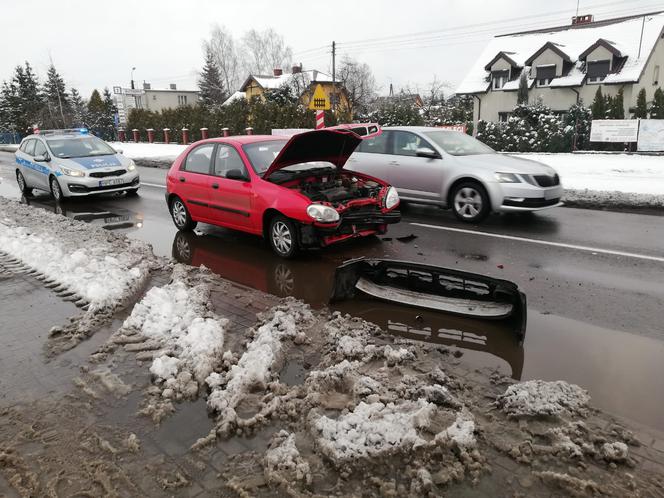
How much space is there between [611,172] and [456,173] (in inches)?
365

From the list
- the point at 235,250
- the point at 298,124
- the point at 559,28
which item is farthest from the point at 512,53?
the point at 235,250

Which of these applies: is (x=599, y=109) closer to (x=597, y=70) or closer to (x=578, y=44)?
(x=597, y=70)

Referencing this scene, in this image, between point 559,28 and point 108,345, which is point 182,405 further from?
point 559,28

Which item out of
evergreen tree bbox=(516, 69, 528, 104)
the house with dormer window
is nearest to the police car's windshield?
evergreen tree bbox=(516, 69, 528, 104)

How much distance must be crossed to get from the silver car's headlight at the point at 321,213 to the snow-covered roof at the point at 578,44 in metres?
32.4

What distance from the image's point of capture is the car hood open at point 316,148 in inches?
261

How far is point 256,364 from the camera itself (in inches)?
152

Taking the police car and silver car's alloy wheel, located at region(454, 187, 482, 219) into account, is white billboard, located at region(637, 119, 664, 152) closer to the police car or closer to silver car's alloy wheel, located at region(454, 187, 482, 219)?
silver car's alloy wheel, located at region(454, 187, 482, 219)

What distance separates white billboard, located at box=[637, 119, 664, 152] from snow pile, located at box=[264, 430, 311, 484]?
23.6 meters

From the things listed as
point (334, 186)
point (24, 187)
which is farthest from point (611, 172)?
point (24, 187)

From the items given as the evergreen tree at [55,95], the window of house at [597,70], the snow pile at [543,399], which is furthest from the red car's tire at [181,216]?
the evergreen tree at [55,95]

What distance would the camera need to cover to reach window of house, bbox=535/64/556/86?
34919 mm

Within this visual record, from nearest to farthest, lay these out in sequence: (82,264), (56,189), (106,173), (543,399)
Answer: (543,399) → (82,264) → (106,173) → (56,189)

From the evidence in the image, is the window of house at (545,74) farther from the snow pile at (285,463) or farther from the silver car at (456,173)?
the snow pile at (285,463)
